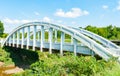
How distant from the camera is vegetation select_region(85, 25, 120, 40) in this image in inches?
2416

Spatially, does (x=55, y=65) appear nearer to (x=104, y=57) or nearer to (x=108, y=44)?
(x=104, y=57)

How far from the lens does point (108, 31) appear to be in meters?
65.2

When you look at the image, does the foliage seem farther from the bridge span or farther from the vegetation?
the vegetation

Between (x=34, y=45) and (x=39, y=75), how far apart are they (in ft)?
63.1

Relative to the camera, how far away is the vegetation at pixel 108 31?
6136 cm

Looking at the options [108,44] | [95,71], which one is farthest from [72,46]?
[95,71]

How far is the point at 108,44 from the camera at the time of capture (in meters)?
27.3

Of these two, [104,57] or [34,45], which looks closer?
[104,57]

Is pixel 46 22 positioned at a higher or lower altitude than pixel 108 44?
higher

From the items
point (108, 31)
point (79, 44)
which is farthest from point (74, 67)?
point (108, 31)

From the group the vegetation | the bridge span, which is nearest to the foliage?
the bridge span

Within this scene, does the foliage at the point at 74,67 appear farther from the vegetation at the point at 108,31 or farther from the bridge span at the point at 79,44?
the vegetation at the point at 108,31

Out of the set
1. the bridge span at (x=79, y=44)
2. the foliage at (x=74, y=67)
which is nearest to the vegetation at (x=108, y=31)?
the bridge span at (x=79, y=44)

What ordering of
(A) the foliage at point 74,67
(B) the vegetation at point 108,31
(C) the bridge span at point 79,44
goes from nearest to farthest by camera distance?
1. (A) the foliage at point 74,67
2. (C) the bridge span at point 79,44
3. (B) the vegetation at point 108,31
